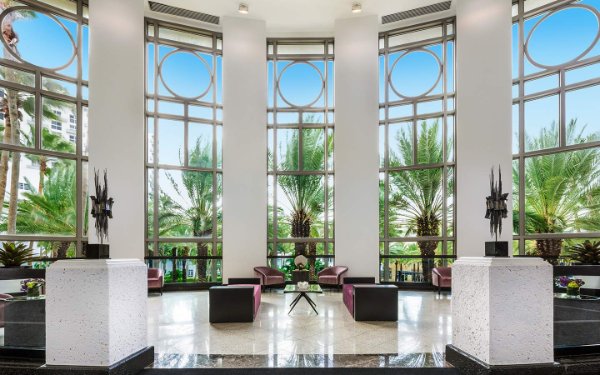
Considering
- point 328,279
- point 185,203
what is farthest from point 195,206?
point 328,279

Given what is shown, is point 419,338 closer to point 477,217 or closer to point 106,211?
point 106,211

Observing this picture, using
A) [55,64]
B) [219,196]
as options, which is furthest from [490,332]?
[55,64]

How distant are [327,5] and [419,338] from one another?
806 cm

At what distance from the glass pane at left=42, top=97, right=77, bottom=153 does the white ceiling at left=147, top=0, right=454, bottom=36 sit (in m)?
3.23

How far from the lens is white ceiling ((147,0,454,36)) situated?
9.60 m

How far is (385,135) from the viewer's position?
1074 centimetres

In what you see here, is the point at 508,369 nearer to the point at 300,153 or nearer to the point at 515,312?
the point at 515,312

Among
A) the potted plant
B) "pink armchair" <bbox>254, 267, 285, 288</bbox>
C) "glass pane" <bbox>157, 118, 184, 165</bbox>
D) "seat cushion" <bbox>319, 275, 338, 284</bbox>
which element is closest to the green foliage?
"seat cushion" <bbox>319, 275, 338, 284</bbox>

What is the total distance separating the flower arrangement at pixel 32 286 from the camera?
4.09 meters

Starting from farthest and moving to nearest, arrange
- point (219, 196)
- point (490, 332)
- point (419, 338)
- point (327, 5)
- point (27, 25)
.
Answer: point (219, 196), point (327, 5), point (27, 25), point (419, 338), point (490, 332)

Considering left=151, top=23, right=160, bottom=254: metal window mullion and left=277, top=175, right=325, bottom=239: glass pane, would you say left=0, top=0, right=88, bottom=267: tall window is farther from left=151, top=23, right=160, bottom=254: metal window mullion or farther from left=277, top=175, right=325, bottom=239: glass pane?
left=277, top=175, right=325, bottom=239: glass pane

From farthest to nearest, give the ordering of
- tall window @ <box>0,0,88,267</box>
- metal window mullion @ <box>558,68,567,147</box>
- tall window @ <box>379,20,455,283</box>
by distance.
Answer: tall window @ <box>379,20,455,283</box> < metal window mullion @ <box>558,68,567,147</box> < tall window @ <box>0,0,88,267</box>

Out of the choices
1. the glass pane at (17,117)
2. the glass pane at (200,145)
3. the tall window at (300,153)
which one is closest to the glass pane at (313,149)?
the tall window at (300,153)

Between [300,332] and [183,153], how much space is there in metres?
6.59
